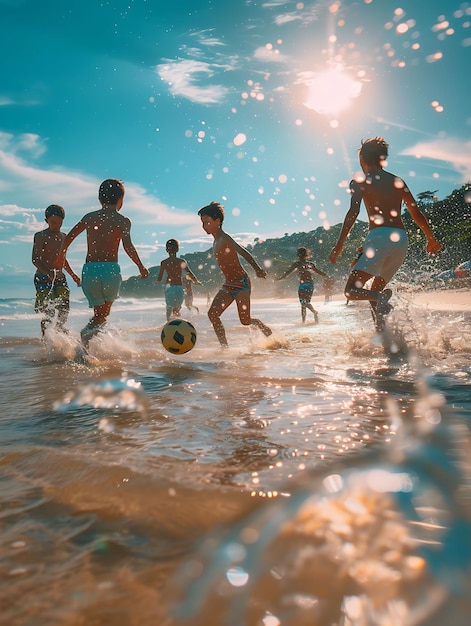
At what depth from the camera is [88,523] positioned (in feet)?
5.08

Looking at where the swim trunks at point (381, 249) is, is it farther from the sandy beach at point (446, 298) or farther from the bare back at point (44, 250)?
the sandy beach at point (446, 298)

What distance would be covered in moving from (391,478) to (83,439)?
1600 millimetres

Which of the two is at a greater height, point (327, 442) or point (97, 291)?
point (97, 291)

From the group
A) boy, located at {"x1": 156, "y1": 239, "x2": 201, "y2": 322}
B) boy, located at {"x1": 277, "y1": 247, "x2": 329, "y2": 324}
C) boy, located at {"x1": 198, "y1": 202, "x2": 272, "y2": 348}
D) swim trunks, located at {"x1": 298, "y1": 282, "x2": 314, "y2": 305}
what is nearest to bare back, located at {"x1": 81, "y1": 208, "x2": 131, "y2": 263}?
boy, located at {"x1": 198, "y1": 202, "x2": 272, "y2": 348}

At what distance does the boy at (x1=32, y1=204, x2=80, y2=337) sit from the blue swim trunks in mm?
1787

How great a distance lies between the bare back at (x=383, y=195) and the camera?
5566 millimetres

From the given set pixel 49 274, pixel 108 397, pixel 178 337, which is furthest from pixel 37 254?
pixel 108 397

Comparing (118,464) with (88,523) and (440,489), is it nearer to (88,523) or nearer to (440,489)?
(88,523)

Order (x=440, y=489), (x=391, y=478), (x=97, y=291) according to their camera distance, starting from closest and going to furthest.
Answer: (x=440, y=489), (x=391, y=478), (x=97, y=291)

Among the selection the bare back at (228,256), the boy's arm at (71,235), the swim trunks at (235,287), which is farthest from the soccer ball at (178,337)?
the boy's arm at (71,235)

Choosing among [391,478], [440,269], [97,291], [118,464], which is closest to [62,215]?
[97,291]

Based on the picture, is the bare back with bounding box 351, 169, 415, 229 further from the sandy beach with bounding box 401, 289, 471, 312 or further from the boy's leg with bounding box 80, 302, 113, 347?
the sandy beach with bounding box 401, 289, 471, 312

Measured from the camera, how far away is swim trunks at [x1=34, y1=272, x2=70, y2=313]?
24.8ft

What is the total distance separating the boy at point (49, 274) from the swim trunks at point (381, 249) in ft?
16.1
